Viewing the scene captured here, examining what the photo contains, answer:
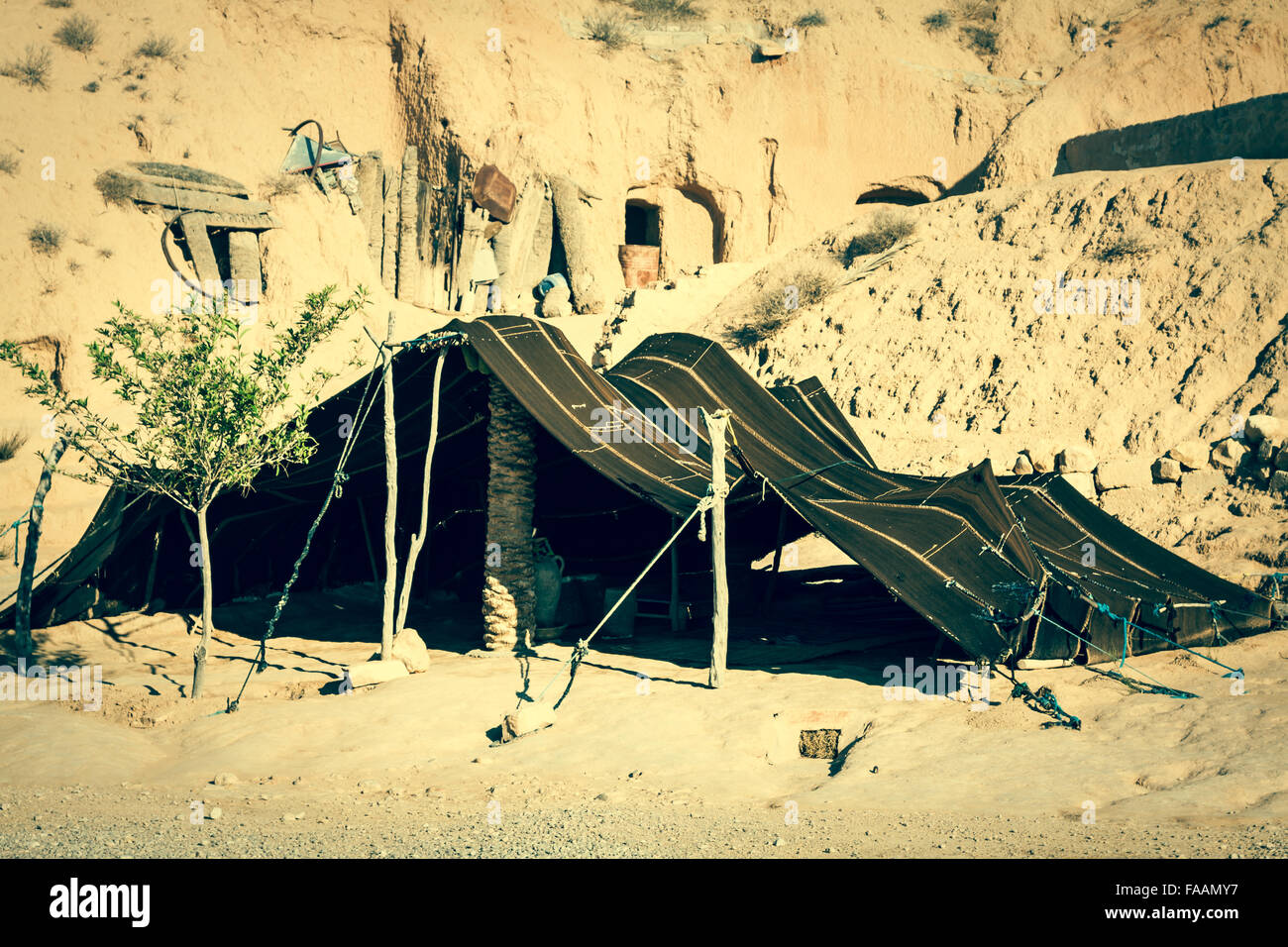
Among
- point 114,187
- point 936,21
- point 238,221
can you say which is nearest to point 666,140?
point 936,21

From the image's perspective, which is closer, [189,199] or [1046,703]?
[1046,703]

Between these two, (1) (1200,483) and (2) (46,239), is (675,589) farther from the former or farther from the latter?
(2) (46,239)

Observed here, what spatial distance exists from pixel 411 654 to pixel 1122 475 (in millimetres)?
11665

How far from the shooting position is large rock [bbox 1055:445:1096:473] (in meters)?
17.1

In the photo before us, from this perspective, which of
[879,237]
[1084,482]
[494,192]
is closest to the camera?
[1084,482]

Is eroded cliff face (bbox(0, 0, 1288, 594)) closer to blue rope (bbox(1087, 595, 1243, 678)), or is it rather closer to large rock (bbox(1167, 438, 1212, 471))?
large rock (bbox(1167, 438, 1212, 471))

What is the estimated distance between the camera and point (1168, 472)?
1631 cm

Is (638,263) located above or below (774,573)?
above

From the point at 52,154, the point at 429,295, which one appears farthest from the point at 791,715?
the point at 52,154

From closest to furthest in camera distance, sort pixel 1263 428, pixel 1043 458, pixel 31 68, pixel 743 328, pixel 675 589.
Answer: pixel 675 589
pixel 1263 428
pixel 1043 458
pixel 743 328
pixel 31 68

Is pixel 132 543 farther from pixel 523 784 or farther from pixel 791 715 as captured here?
pixel 791 715

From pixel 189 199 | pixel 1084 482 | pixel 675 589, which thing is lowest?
pixel 675 589

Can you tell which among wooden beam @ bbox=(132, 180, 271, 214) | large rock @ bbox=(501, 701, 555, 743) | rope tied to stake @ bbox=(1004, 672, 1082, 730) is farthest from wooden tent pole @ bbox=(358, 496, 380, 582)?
wooden beam @ bbox=(132, 180, 271, 214)

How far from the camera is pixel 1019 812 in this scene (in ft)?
21.6
